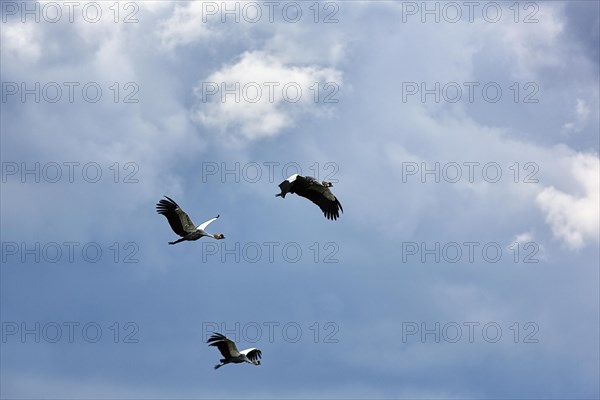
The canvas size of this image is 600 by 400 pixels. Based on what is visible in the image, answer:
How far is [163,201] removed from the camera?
59719mm

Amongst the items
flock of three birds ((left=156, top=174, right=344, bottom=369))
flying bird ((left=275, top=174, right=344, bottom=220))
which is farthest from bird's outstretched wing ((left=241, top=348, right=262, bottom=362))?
flying bird ((left=275, top=174, right=344, bottom=220))

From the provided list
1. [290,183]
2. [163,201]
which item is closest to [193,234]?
[163,201]

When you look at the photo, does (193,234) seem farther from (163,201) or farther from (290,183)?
(290,183)

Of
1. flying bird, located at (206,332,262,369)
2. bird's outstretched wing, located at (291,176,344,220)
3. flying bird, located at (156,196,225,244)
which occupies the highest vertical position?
bird's outstretched wing, located at (291,176,344,220)

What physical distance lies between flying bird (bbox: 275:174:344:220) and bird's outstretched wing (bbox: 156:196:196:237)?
5848mm

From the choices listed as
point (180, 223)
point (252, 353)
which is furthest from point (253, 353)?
point (180, 223)

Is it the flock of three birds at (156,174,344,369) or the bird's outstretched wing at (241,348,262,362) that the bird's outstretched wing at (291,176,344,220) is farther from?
the bird's outstretched wing at (241,348,262,362)

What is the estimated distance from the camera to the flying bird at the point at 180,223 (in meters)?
59.8

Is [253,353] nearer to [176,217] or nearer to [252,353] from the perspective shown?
[252,353]

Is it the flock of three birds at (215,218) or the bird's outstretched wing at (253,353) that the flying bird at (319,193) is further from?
the bird's outstretched wing at (253,353)

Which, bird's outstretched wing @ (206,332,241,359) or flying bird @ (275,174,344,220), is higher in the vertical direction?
flying bird @ (275,174,344,220)

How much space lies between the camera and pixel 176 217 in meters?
60.1

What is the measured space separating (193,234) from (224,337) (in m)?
8.25

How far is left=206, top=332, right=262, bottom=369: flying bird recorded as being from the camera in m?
54.8
